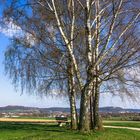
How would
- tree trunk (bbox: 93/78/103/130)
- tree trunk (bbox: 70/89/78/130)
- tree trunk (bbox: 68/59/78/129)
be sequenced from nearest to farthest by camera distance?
tree trunk (bbox: 93/78/103/130), tree trunk (bbox: 68/59/78/129), tree trunk (bbox: 70/89/78/130)

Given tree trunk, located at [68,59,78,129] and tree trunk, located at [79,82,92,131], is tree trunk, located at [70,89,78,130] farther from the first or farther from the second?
tree trunk, located at [79,82,92,131]

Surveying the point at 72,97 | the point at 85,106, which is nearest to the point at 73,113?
the point at 72,97

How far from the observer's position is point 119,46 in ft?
91.0

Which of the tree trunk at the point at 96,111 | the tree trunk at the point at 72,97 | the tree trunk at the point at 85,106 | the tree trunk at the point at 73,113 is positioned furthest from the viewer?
the tree trunk at the point at 73,113

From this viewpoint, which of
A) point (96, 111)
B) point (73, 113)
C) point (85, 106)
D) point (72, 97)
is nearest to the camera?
point (85, 106)

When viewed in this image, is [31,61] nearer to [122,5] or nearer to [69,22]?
[69,22]

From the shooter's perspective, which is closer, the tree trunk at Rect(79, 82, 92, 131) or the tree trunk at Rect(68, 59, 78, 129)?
the tree trunk at Rect(79, 82, 92, 131)

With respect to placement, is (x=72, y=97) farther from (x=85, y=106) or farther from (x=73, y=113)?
(x=85, y=106)

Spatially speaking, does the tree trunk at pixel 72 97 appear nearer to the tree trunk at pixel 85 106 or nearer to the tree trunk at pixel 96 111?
the tree trunk at pixel 96 111

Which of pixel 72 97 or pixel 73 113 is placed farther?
pixel 72 97

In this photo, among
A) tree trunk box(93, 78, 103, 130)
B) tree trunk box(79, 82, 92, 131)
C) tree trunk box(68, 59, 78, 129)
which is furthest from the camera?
tree trunk box(68, 59, 78, 129)

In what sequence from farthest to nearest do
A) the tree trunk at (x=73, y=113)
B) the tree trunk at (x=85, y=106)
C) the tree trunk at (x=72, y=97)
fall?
the tree trunk at (x=73, y=113), the tree trunk at (x=72, y=97), the tree trunk at (x=85, y=106)

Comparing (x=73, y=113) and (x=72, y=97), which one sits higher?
(x=72, y=97)

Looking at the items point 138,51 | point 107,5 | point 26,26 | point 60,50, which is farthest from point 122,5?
point 26,26
